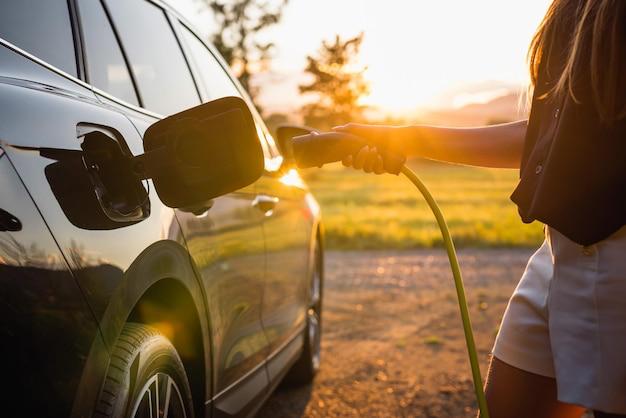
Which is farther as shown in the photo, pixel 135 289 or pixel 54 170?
pixel 135 289

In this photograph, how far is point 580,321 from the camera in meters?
1.92

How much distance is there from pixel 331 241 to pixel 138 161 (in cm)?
1236

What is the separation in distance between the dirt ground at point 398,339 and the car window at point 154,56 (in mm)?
2114

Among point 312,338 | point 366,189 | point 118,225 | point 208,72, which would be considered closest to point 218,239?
point 118,225

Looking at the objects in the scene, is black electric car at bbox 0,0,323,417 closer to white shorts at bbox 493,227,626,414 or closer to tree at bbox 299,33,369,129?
white shorts at bbox 493,227,626,414

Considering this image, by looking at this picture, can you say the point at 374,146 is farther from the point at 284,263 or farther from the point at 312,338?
the point at 312,338

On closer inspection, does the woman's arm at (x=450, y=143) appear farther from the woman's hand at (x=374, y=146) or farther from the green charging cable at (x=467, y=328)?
the green charging cable at (x=467, y=328)

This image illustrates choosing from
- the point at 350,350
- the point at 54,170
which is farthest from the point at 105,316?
the point at 350,350

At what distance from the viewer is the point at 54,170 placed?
5.85 feet

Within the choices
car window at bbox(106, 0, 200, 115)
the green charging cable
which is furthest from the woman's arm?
car window at bbox(106, 0, 200, 115)

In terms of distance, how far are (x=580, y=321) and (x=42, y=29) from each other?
162 centimetres

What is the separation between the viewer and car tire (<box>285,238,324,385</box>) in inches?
196

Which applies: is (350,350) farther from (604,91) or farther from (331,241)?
(331,241)

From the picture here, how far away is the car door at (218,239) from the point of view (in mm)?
2705
